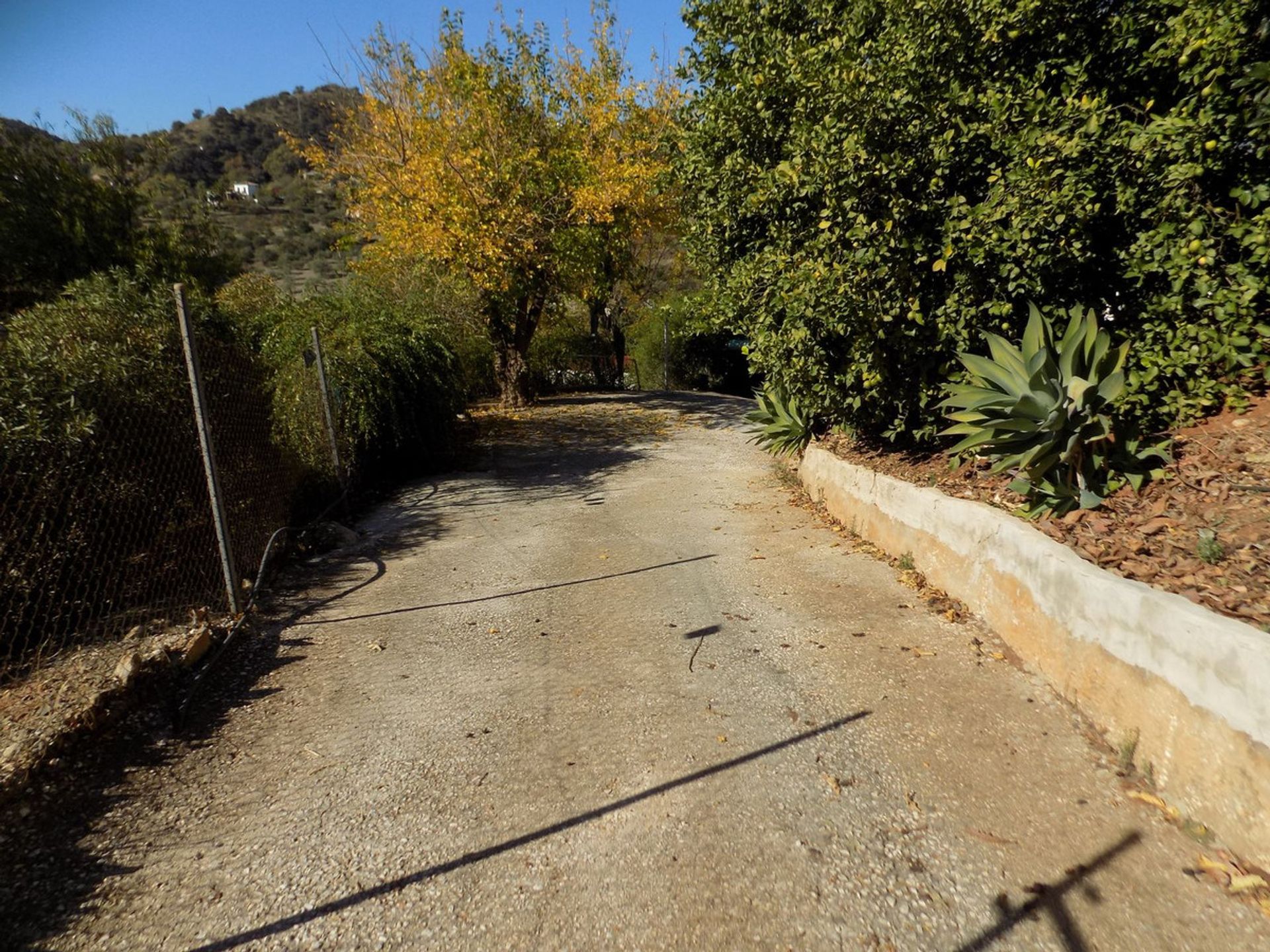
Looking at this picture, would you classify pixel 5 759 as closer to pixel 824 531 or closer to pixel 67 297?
pixel 824 531

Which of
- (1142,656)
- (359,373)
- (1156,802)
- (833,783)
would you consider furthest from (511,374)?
(1156,802)

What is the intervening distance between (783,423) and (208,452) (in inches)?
241

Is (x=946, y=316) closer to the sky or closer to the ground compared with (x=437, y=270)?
closer to the ground

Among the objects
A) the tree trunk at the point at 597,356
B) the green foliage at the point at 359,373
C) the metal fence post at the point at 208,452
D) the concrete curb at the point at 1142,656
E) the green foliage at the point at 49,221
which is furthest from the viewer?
the tree trunk at the point at 597,356

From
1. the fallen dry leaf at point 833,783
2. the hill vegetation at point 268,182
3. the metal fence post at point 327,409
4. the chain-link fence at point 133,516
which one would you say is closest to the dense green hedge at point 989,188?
the fallen dry leaf at point 833,783

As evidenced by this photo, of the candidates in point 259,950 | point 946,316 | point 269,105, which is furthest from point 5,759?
point 269,105

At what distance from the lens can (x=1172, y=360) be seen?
4332 mm

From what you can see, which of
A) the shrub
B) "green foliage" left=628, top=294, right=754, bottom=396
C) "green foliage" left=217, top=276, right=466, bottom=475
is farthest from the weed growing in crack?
"green foliage" left=628, top=294, right=754, bottom=396

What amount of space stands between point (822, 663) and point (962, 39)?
4.64 meters

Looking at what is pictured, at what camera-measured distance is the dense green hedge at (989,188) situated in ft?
13.5

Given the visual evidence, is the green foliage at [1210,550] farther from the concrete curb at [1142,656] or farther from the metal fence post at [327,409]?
the metal fence post at [327,409]

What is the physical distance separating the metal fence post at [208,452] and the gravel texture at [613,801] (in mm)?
438

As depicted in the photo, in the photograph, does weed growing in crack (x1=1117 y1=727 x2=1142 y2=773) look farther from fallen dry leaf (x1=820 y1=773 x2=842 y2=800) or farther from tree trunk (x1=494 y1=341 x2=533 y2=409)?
tree trunk (x1=494 y1=341 x2=533 y2=409)

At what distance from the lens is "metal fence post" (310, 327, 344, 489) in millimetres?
7004
